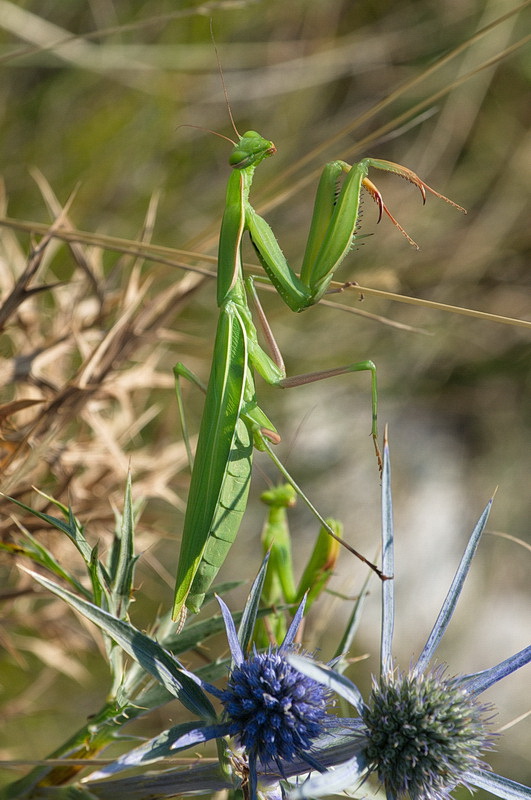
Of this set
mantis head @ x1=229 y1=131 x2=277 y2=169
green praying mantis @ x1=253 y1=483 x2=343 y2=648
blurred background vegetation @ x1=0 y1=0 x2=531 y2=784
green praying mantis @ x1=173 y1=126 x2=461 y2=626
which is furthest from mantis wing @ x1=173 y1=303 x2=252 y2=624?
blurred background vegetation @ x1=0 y1=0 x2=531 y2=784

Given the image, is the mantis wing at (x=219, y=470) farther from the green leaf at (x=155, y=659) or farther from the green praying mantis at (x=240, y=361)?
the green leaf at (x=155, y=659)

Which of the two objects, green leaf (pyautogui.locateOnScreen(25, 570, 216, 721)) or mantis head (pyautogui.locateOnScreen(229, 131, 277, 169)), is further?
mantis head (pyautogui.locateOnScreen(229, 131, 277, 169))

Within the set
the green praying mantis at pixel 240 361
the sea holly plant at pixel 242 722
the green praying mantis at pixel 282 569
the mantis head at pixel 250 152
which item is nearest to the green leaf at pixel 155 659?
the sea holly plant at pixel 242 722

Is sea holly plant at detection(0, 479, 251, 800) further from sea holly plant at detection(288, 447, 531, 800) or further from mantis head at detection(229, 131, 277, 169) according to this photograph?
mantis head at detection(229, 131, 277, 169)

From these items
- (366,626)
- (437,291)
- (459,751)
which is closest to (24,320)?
(459,751)

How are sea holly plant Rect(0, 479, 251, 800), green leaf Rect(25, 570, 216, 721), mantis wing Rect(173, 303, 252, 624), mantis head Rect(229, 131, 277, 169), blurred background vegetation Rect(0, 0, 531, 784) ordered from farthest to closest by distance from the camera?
blurred background vegetation Rect(0, 0, 531, 784), mantis head Rect(229, 131, 277, 169), mantis wing Rect(173, 303, 252, 624), sea holly plant Rect(0, 479, 251, 800), green leaf Rect(25, 570, 216, 721)

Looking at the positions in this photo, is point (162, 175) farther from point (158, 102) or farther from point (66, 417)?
point (66, 417)
